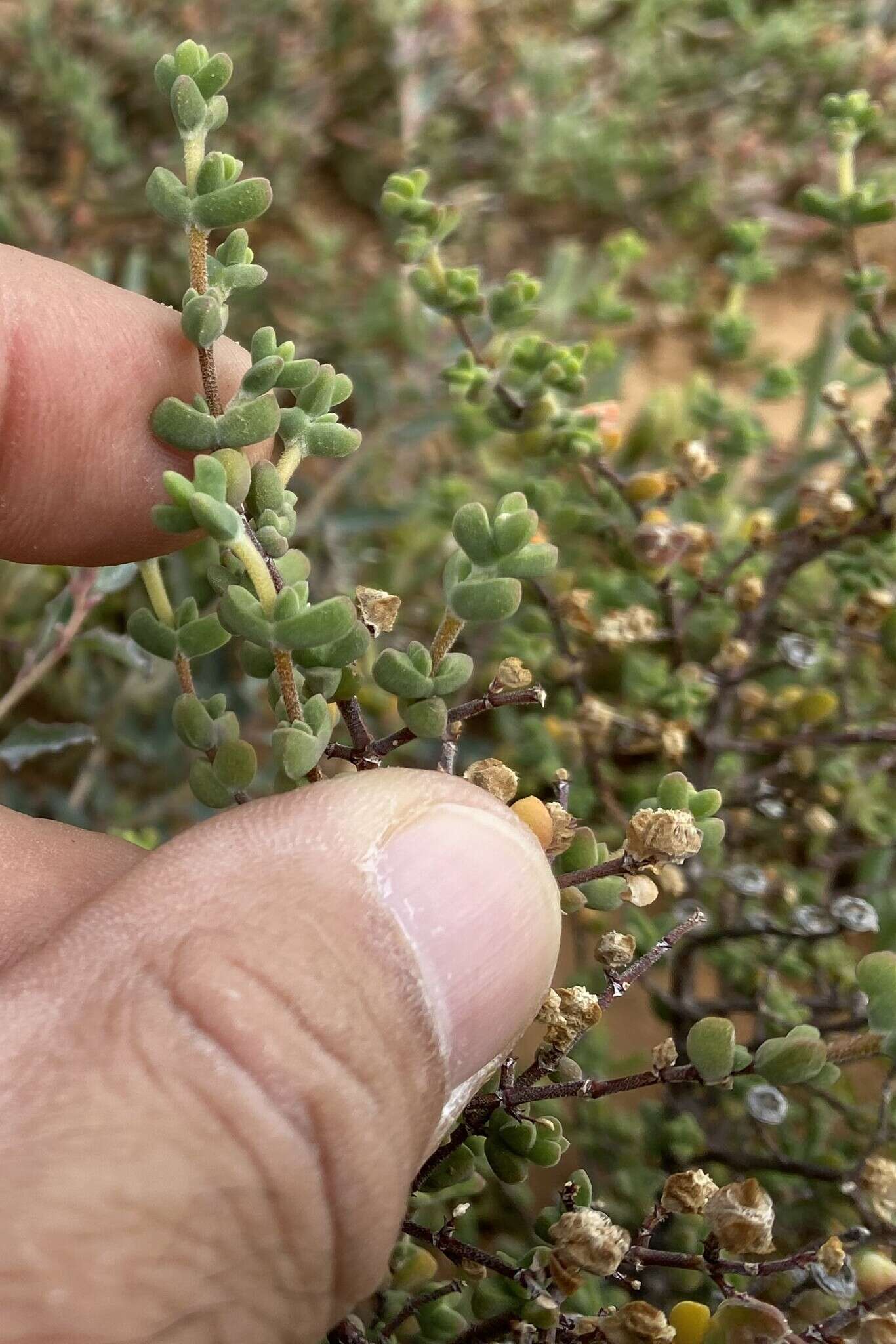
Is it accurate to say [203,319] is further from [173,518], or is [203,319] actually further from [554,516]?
[554,516]

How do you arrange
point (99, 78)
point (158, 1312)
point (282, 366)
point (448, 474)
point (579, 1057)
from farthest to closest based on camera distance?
point (99, 78) < point (448, 474) < point (579, 1057) < point (282, 366) < point (158, 1312)

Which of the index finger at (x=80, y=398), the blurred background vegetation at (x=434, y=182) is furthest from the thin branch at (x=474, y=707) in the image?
the blurred background vegetation at (x=434, y=182)

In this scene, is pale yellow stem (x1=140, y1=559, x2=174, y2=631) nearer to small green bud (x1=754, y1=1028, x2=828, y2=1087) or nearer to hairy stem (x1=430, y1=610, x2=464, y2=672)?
hairy stem (x1=430, y1=610, x2=464, y2=672)

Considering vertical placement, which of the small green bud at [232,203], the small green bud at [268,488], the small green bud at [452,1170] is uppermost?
the small green bud at [232,203]

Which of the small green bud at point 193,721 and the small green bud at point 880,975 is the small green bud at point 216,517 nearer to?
the small green bud at point 193,721

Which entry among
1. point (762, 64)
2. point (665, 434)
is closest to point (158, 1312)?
point (665, 434)

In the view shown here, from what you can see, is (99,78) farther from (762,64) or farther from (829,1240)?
(829,1240)
